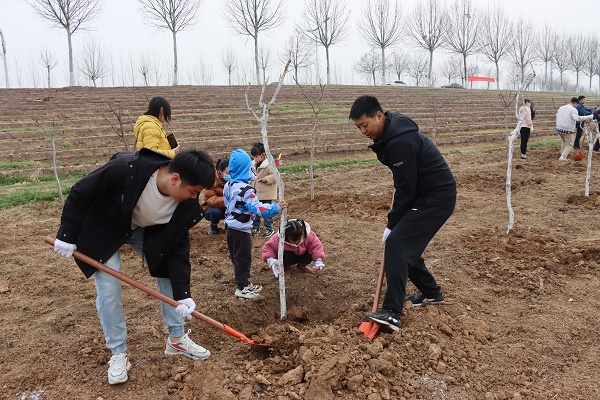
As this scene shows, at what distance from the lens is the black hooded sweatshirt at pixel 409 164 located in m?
3.12

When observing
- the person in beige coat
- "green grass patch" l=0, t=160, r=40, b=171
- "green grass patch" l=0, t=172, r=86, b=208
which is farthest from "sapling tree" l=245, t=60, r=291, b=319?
"green grass patch" l=0, t=160, r=40, b=171

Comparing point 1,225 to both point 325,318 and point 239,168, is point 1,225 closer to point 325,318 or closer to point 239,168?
point 239,168

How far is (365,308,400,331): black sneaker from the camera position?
10.6 ft

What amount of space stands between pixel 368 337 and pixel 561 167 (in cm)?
899

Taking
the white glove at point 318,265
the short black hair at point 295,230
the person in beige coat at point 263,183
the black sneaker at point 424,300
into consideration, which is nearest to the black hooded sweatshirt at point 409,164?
the black sneaker at point 424,300

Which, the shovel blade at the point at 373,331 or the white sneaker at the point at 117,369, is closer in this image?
the white sneaker at the point at 117,369

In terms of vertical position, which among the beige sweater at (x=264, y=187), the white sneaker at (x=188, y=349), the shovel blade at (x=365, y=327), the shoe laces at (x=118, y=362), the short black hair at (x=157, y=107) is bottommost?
the white sneaker at (x=188, y=349)

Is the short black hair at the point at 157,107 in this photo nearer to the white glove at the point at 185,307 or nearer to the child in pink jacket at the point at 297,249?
the child in pink jacket at the point at 297,249

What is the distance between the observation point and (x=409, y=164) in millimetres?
3117

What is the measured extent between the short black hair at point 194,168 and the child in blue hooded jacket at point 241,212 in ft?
4.66

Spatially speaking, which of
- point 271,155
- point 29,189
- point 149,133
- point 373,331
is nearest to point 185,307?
point 271,155

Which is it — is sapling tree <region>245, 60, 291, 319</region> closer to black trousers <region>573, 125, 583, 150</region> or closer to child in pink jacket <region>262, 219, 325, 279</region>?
child in pink jacket <region>262, 219, 325, 279</region>

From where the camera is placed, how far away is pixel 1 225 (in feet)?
22.1

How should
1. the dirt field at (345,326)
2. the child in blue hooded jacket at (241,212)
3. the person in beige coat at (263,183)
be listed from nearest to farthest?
the dirt field at (345,326), the child in blue hooded jacket at (241,212), the person in beige coat at (263,183)
